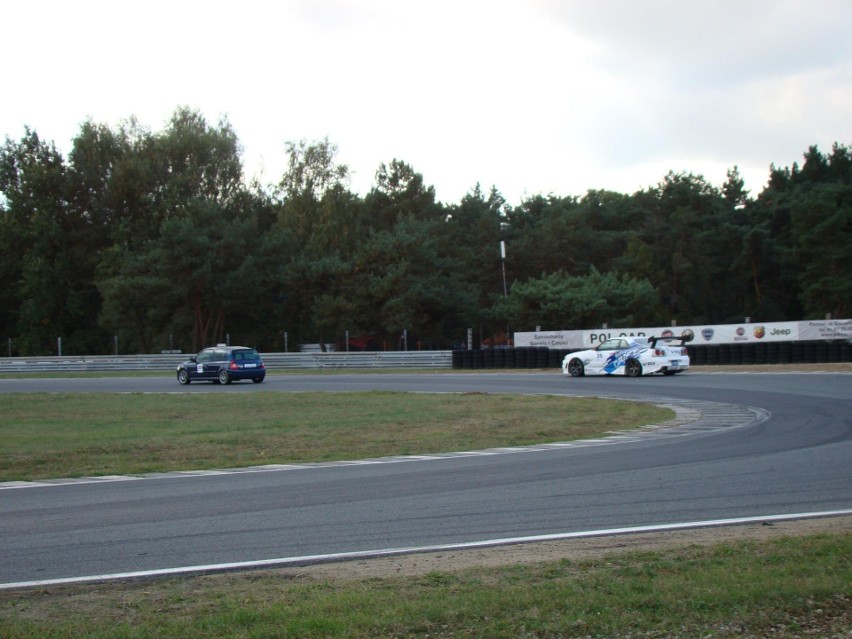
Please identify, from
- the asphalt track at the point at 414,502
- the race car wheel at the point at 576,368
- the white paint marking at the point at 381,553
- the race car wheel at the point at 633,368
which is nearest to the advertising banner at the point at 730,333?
the race car wheel at the point at 576,368

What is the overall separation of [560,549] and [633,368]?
2474cm

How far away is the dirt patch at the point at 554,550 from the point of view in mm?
6285

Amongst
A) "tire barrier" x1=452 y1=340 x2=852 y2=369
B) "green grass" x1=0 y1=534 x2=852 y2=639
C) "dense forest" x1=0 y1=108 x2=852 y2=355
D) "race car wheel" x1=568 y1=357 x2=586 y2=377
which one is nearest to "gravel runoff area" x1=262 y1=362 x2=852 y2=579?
"green grass" x1=0 y1=534 x2=852 y2=639

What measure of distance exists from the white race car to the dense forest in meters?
23.0

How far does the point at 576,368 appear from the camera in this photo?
106ft

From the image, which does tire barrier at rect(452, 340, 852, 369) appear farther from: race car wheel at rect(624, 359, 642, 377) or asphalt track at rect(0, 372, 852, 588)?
asphalt track at rect(0, 372, 852, 588)

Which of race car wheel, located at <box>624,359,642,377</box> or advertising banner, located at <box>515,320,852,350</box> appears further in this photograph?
advertising banner, located at <box>515,320,852,350</box>

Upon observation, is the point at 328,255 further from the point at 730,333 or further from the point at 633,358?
the point at 633,358

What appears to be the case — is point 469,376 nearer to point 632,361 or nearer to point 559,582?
point 632,361

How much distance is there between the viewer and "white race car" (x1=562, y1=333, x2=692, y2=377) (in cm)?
3038

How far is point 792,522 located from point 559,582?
3.13m

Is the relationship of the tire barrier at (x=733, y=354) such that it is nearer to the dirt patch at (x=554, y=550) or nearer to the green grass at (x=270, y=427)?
the green grass at (x=270, y=427)

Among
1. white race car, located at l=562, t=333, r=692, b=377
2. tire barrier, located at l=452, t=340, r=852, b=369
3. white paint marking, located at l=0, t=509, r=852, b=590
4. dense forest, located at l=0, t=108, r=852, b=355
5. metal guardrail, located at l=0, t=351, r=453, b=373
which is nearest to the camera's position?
white paint marking, located at l=0, t=509, r=852, b=590

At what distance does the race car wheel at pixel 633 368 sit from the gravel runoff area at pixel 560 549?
2303 cm
